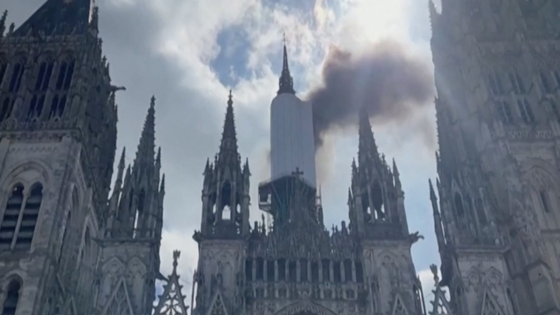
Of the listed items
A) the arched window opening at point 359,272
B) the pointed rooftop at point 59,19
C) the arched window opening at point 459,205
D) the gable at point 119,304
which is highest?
the pointed rooftop at point 59,19

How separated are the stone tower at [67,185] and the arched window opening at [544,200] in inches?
849

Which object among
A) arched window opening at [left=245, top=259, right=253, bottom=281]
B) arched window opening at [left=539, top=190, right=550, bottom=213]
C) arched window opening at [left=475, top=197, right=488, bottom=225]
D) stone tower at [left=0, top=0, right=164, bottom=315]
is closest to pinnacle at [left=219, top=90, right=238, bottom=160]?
stone tower at [left=0, top=0, right=164, bottom=315]

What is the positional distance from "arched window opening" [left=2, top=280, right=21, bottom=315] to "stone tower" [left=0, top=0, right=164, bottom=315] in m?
0.05

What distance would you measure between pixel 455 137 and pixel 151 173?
792 inches

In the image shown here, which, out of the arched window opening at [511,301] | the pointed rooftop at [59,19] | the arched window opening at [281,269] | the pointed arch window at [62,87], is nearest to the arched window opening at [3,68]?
the pointed rooftop at [59,19]

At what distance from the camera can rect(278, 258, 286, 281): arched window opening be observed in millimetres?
34875

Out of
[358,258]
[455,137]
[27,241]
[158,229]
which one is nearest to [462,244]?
[358,258]

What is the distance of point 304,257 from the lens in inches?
1391

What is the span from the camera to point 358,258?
35.7 metres

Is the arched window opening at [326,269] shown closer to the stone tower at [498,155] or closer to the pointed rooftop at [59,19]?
the stone tower at [498,155]

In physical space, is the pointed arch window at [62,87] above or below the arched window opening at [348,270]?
above

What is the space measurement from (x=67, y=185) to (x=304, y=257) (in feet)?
42.8

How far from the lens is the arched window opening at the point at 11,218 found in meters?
35.0

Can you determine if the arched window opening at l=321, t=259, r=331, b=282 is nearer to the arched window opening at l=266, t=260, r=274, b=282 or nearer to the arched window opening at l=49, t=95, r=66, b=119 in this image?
the arched window opening at l=266, t=260, r=274, b=282
